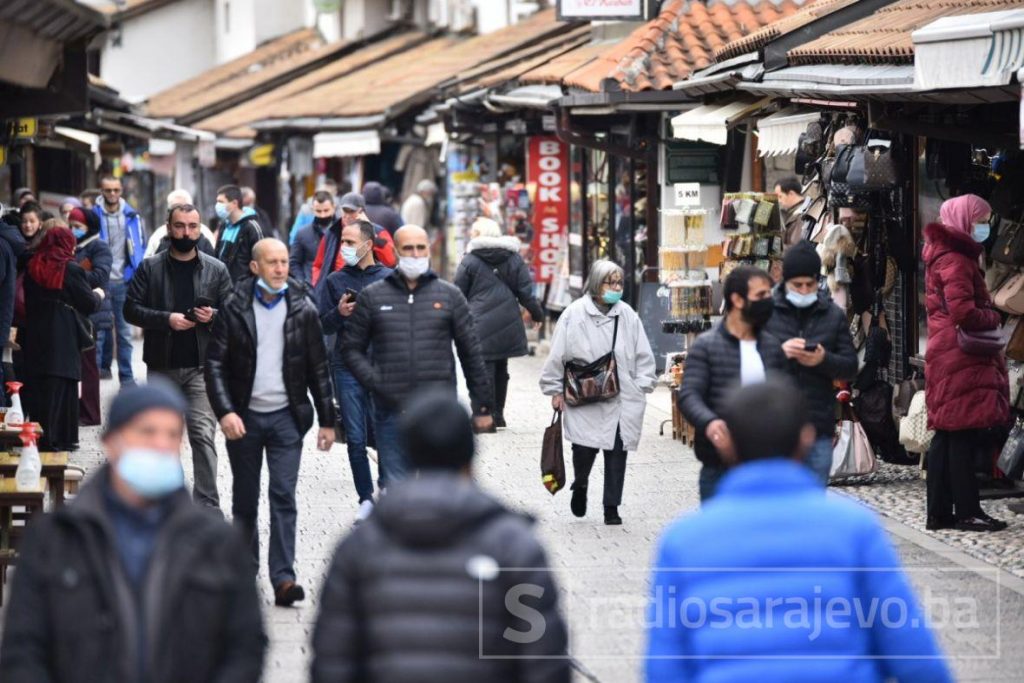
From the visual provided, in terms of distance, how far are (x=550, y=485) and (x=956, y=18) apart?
3.72 metres

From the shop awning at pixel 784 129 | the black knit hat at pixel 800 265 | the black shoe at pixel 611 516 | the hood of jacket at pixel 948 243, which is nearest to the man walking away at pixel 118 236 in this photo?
the shop awning at pixel 784 129

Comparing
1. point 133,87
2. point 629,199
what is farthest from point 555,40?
point 133,87

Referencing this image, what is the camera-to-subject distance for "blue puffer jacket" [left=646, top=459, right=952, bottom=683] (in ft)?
15.2

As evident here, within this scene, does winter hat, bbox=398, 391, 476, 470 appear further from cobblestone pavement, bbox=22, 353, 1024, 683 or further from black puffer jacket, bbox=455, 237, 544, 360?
black puffer jacket, bbox=455, 237, 544, 360

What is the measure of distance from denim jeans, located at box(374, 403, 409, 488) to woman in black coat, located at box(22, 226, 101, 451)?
4868 millimetres

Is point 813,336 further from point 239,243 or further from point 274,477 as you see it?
point 239,243

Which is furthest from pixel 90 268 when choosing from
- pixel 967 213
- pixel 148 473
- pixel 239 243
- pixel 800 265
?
pixel 148 473

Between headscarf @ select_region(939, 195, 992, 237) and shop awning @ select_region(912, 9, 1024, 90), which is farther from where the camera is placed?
headscarf @ select_region(939, 195, 992, 237)

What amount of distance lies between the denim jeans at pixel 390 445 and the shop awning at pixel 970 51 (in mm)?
3369

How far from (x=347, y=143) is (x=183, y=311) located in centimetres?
2230

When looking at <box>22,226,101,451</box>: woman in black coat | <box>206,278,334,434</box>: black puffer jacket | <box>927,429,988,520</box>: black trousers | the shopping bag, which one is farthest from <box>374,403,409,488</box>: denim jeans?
<box>22,226,101,451</box>: woman in black coat

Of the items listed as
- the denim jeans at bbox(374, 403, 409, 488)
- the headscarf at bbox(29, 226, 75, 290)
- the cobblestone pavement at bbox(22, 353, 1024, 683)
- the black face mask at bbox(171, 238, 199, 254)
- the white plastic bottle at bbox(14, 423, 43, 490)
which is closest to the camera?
the cobblestone pavement at bbox(22, 353, 1024, 683)

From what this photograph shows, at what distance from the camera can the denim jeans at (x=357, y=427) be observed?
11836 mm

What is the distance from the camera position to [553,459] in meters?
12.2
